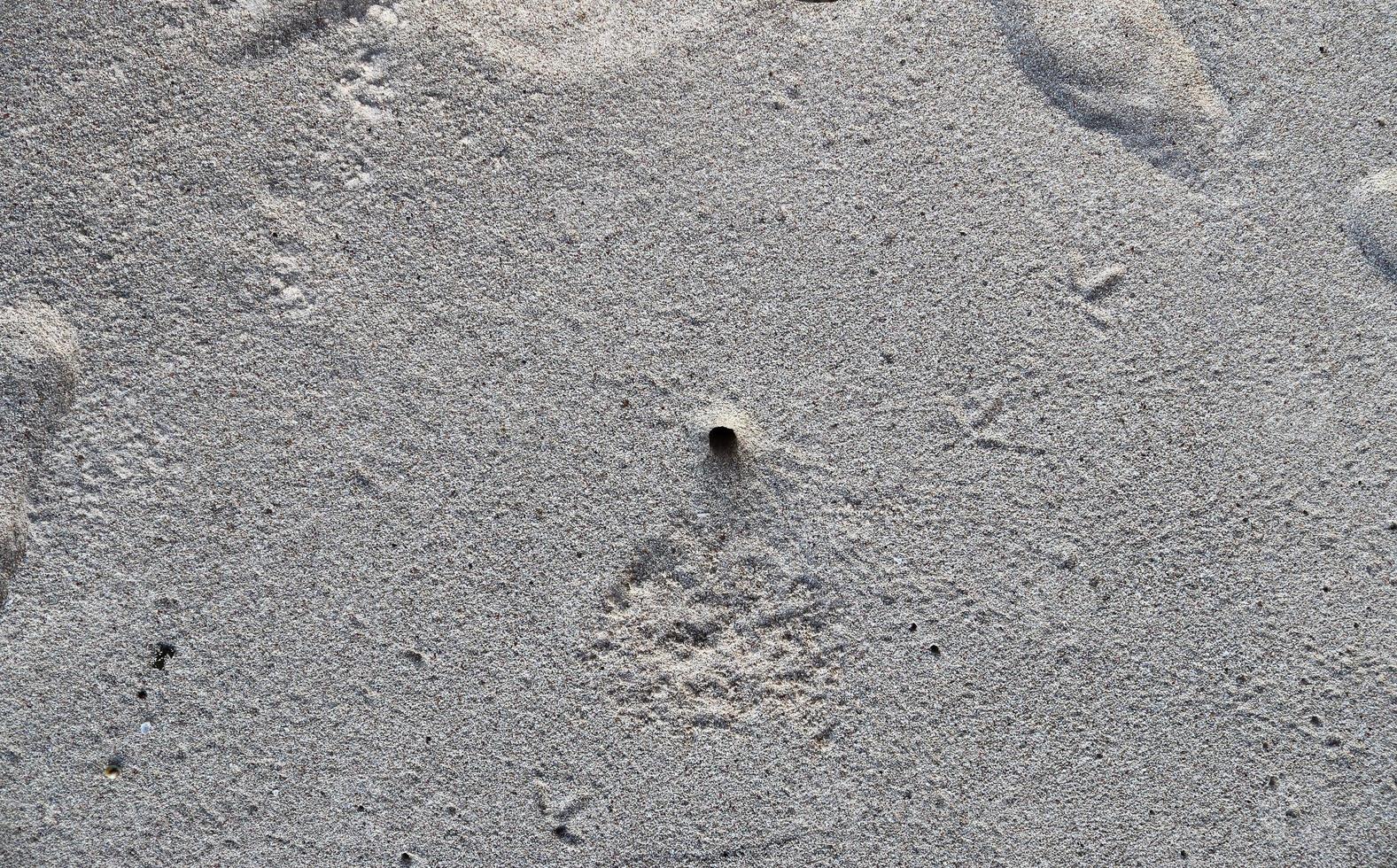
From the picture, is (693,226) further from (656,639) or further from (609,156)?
(656,639)

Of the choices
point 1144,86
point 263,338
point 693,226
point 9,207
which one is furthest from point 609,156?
point 9,207

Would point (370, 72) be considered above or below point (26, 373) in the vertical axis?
above

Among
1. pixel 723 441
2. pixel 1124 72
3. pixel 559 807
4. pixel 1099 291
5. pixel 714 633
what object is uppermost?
pixel 1124 72

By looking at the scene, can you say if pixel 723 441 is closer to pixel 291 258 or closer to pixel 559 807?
pixel 559 807

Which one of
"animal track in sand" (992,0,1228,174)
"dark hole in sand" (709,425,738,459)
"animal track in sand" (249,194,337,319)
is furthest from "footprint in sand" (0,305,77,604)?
"animal track in sand" (992,0,1228,174)

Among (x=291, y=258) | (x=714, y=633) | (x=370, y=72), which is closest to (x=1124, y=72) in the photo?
(x=714, y=633)

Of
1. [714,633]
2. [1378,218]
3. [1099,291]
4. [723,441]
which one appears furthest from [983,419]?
[1378,218]
